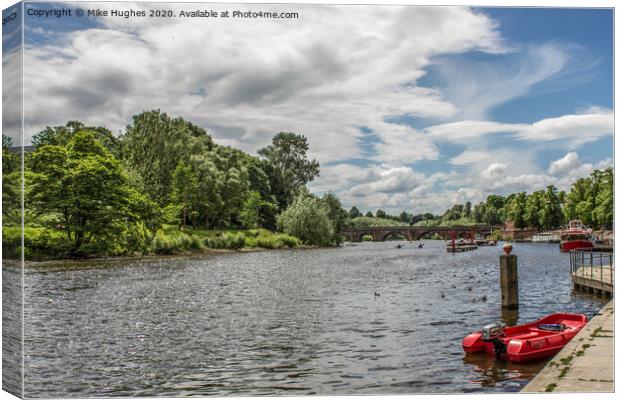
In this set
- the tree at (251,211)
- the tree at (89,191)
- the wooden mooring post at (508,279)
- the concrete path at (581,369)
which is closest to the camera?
the concrete path at (581,369)

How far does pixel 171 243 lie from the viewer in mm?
50938

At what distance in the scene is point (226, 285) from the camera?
2933cm

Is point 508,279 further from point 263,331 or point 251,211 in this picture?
point 251,211

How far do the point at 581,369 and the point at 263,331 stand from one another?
9.56 m

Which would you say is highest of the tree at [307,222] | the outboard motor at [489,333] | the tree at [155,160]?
the tree at [155,160]

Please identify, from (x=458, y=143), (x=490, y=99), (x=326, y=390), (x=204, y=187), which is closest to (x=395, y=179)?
(x=458, y=143)

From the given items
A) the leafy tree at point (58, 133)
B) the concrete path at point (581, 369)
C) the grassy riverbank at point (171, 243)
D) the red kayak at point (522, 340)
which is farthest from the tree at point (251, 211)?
the concrete path at point (581, 369)

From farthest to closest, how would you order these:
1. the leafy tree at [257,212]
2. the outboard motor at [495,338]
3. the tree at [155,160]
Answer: the leafy tree at [257,212], the tree at [155,160], the outboard motor at [495,338]

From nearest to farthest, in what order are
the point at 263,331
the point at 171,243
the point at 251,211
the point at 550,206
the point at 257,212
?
1. the point at 263,331
2. the point at 550,206
3. the point at 171,243
4. the point at 251,211
5. the point at 257,212

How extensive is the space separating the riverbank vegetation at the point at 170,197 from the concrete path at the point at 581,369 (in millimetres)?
14008

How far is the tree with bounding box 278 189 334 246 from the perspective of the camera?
205 feet

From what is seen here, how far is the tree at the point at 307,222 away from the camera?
62.4 metres

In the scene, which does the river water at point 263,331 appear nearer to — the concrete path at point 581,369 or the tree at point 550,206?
the concrete path at point 581,369

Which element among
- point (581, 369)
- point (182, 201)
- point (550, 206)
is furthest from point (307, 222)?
point (581, 369)
